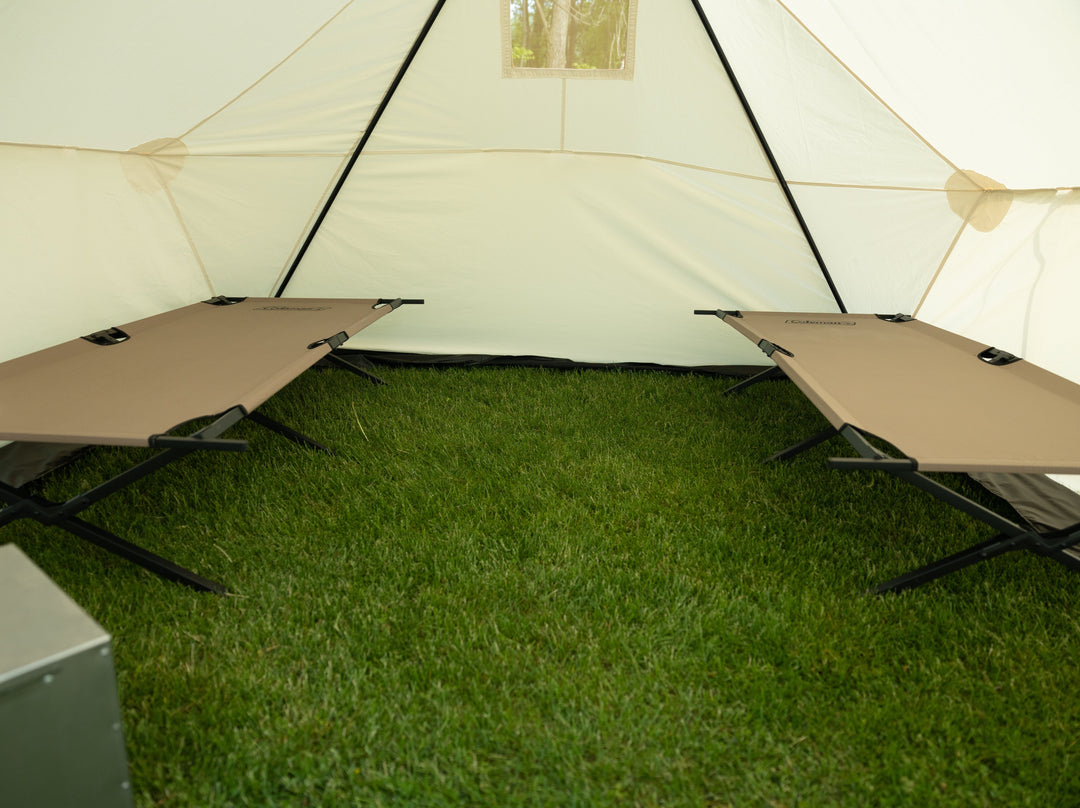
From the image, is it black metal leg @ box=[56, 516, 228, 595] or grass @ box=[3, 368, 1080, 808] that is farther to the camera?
black metal leg @ box=[56, 516, 228, 595]

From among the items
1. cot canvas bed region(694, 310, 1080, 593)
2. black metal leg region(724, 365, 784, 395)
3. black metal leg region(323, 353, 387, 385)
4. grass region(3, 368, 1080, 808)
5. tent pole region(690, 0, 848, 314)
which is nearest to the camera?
grass region(3, 368, 1080, 808)

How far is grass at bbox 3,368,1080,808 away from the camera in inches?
59.7

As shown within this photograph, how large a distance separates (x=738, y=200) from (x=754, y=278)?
0.43 metres

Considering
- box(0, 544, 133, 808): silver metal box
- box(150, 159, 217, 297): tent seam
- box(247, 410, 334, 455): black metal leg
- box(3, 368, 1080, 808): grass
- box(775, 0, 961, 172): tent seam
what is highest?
box(775, 0, 961, 172): tent seam

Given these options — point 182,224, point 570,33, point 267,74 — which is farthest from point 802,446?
point 182,224

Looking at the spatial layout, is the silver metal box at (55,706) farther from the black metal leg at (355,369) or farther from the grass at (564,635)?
the black metal leg at (355,369)

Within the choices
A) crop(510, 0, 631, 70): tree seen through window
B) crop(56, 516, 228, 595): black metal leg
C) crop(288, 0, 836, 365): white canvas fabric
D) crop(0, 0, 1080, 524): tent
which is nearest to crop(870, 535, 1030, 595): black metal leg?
crop(0, 0, 1080, 524): tent

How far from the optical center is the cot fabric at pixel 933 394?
76.7 inches

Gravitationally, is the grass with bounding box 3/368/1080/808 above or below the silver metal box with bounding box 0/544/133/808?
below

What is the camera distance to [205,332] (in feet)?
10.1

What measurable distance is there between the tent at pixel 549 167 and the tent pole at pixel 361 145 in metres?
0.02

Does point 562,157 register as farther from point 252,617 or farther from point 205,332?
point 252,617

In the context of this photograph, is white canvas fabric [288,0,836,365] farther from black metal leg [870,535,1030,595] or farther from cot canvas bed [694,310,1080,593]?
black metal leg [870,535,1030,595]

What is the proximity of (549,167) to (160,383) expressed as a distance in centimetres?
229
